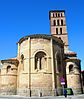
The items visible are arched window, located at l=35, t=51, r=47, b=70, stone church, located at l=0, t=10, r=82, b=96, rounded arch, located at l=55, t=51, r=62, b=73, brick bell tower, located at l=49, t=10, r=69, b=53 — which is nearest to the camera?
stone church, located at l=0, t=10, r=82, b=96

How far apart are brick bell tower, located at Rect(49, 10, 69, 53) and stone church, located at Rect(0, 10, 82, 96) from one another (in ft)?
52.2

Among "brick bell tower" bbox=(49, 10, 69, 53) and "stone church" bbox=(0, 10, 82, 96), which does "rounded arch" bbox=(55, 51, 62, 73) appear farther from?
"brick bell tower" bbox=(49, 10, 69, 53)

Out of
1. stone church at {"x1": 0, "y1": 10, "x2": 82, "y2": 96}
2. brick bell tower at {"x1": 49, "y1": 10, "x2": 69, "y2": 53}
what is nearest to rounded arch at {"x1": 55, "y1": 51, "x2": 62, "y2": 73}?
stone church at {"x1": 0, "y1": 10, "x2": 82, "y2": 96}

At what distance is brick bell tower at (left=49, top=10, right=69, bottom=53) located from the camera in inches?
1901

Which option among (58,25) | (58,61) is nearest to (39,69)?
(58,61)

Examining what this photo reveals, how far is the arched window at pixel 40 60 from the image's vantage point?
96.8ft

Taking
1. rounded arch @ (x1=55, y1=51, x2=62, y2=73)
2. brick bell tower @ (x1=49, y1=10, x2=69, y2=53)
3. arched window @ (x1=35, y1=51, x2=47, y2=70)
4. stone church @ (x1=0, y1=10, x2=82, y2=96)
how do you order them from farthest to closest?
brick bell tower @ (x1=49, y1=10, x2=69, y2=53), rounded arch @ (x1=55, y1=51, x2=62, y2=73), arched window @ (x1=35, y1=51, x2=47, y2=70), stone church @ (x1=0, y1=10, x2=82, y2=96)

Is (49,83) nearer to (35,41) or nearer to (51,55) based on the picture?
(51,55)

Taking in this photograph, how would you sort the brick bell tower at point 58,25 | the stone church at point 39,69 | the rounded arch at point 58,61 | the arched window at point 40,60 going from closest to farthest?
the stone church at point 39,69, the arched window at point 40,60, the rounded arch at point 58,61, the brick bell tower at point 58,25

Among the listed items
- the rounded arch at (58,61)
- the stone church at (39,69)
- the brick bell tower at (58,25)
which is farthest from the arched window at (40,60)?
the brick bell tower at (58,25)

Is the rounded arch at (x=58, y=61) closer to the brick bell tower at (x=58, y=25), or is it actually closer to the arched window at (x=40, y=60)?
the arched window at (x=40, y=60)

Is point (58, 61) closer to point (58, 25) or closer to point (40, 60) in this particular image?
point (40, 60)

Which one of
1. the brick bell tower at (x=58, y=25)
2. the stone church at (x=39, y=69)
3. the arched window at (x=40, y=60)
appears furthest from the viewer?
the brick bell tower at (x=58, y=25)

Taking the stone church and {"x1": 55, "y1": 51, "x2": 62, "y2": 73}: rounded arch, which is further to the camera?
{"x1": 55, "y1": 51, "x2": 62, "y2": 73}: rounded arch
